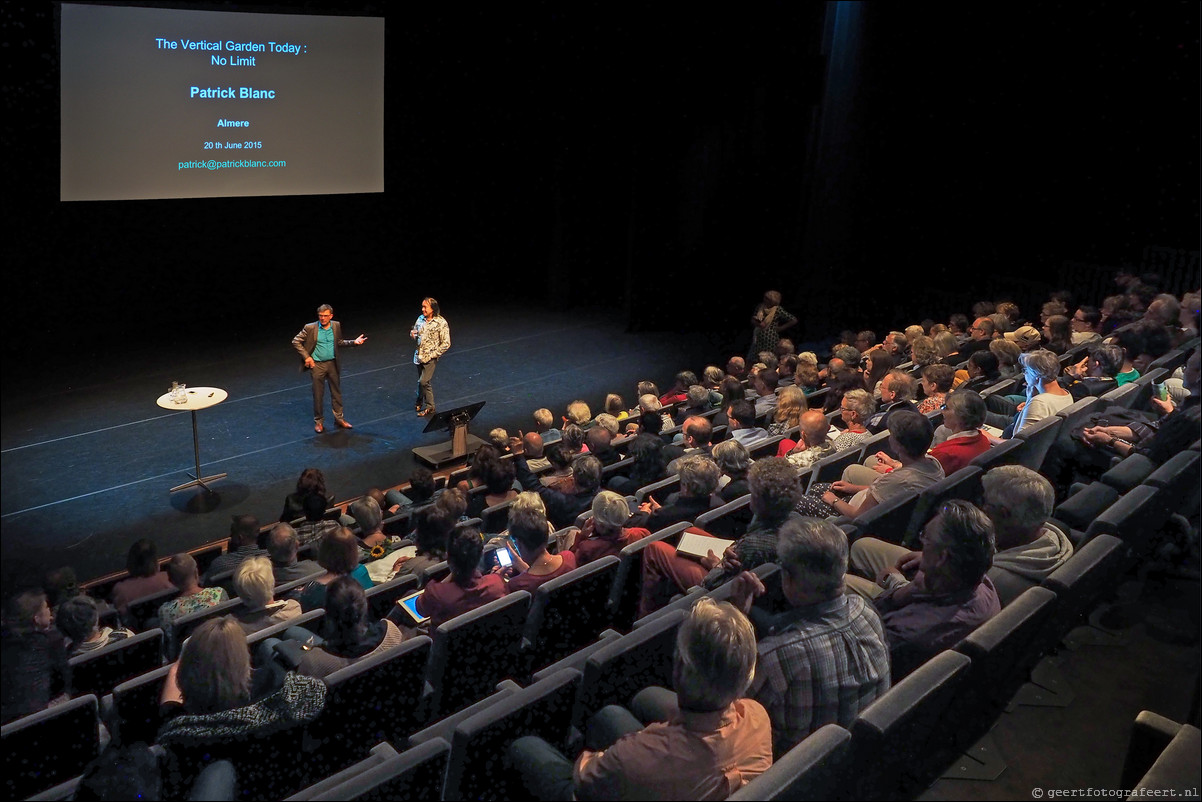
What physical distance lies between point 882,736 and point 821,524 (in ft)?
1.94

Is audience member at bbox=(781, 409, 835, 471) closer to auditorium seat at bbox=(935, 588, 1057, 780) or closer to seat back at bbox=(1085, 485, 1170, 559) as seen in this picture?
seat back at bbox=(1085, 485, 1170, 559)

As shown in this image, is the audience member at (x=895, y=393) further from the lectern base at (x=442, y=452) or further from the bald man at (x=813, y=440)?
the lectern base at (x=442, y=452)

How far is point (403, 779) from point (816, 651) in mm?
1088

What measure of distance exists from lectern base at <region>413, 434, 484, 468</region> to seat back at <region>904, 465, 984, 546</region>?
4167 mm

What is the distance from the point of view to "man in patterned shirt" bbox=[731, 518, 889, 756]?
98.8 inches

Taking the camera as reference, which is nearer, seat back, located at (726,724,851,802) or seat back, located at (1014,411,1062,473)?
seat back, located at (726,724,851,802)

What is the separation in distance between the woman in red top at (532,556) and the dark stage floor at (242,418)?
3.25 metres

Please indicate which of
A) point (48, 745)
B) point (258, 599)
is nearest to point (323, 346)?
point (258, 599)

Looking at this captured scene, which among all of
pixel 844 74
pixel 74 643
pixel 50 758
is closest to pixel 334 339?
pixel 74 643

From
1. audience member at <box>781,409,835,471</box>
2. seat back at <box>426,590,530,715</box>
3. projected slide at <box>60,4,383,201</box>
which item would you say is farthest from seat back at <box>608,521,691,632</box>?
projected slide at <box>60,4,383,201</box>

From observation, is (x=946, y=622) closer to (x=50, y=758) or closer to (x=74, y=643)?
(x=50, y=758)

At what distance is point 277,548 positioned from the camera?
430 cm

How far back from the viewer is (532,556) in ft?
12.4

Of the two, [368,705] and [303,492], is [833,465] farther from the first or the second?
[303,492]
